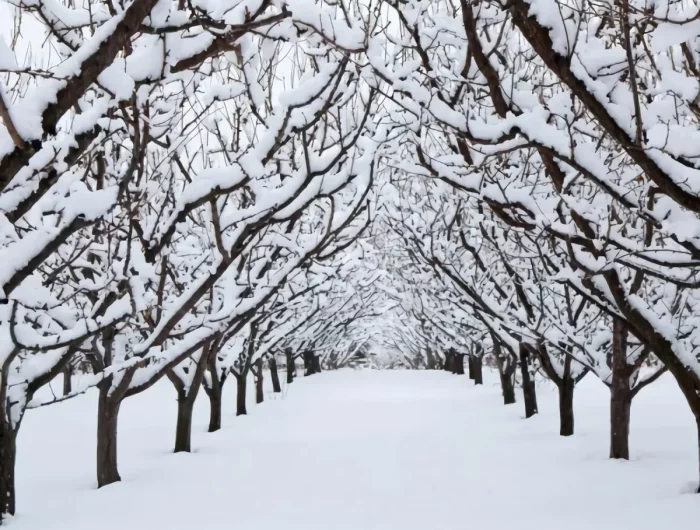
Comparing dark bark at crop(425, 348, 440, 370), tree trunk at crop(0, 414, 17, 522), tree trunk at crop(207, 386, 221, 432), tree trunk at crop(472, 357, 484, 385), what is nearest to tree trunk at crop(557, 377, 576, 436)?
tree trunk at crop(207, 386, 221, 432)

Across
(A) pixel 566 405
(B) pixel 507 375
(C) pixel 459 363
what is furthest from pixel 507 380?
(C) pixel 459 363

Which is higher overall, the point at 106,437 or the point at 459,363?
the point at 106,437

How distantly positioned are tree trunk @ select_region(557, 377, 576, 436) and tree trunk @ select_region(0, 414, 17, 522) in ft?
21.6

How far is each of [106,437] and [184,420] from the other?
226 centimetres

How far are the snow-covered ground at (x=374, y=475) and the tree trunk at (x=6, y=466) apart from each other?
0.66ft

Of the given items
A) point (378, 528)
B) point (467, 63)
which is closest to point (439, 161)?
point (467, 63)

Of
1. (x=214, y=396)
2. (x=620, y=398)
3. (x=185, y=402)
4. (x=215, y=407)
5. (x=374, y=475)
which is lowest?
(x=374, y=475)

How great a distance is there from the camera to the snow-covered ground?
5.27m

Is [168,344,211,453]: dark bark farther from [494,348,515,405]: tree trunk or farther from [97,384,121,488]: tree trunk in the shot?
[494,348,515,405]: tree trunk

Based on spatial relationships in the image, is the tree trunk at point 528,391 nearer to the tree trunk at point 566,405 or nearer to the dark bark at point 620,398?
the tree trunk at point 566,405

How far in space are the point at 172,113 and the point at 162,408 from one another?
475 inches

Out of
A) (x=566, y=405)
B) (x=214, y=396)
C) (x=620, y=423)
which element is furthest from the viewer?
(x=214, y=396)

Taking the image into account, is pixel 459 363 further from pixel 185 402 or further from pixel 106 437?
pixel 106 437

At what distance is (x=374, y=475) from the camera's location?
288 inches
